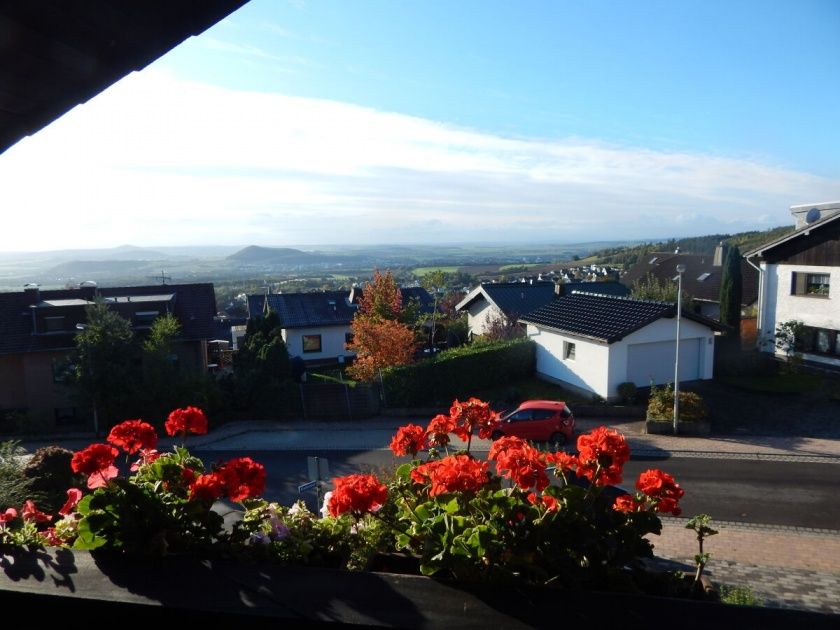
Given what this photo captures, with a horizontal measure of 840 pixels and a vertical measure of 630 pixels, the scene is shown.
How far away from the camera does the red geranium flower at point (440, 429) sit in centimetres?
372

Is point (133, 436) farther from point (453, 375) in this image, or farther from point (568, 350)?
point (568, 350)

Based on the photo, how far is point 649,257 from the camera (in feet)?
193

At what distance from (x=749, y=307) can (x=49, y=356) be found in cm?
3648

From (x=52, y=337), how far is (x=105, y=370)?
5.87 metres

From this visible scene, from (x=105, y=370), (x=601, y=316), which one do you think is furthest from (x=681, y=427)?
(x=105, y=370)

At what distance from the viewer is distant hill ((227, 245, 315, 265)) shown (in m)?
151

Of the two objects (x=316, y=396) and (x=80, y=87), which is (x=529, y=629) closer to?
(x=80, y=87)

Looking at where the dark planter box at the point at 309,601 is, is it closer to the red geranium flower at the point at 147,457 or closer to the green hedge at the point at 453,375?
the red geranium flower at the point at 147,457

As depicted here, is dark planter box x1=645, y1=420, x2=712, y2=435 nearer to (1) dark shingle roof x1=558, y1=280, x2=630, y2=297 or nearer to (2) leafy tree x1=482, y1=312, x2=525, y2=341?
(2) leafy tree x1=482, y1=312, x2=525, y2=341

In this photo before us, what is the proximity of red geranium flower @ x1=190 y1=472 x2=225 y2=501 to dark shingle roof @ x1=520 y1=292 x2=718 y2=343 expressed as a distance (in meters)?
19.8

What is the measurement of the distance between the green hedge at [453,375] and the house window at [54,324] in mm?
14615

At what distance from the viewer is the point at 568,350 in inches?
941

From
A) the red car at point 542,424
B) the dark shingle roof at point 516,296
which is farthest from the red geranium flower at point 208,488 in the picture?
the dark shingle roof at point 516,296

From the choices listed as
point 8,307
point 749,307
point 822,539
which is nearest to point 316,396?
point 8,307
